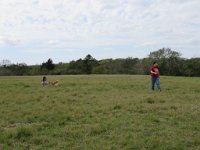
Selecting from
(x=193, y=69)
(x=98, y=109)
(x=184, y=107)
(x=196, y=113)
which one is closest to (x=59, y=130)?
(x=98, y=109)

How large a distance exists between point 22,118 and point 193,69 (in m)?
61.7

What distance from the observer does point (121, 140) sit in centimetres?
722

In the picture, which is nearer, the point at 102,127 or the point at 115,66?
the point at 102,127

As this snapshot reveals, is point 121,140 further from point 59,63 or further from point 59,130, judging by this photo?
point 59,63

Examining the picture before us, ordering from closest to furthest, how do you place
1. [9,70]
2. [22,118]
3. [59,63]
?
[22,118], [9,70], [59,63]

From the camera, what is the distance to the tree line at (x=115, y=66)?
230ft

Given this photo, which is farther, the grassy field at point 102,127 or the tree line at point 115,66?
the tree line at point 115,66

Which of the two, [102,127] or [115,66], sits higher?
[115,66]

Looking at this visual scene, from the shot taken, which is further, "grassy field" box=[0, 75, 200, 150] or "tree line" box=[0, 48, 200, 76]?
"tree line" box=[0, 48, 200, 76]

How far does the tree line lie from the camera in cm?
7025

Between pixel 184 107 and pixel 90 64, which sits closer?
pixel 184 107

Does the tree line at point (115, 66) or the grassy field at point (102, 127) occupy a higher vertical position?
the tree line at point (115, 66)

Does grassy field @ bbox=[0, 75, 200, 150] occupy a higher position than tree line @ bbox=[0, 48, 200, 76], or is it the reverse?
tree line @ bbox=[0, 48, 200, 76]

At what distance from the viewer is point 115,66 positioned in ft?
256
